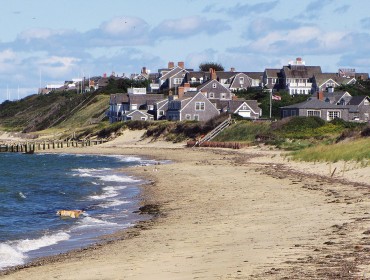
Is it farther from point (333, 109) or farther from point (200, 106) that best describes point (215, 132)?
point (200, 106)

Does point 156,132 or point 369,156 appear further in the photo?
point 156,132

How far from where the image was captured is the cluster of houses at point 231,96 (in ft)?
328

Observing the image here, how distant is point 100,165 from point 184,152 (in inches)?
506

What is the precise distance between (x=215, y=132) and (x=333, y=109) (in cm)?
1468

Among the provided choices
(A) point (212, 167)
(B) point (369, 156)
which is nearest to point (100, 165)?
(A) point (212, 167)

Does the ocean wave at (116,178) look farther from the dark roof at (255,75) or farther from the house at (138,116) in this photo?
the dark roof at (255,75)

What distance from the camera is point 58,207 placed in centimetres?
3544

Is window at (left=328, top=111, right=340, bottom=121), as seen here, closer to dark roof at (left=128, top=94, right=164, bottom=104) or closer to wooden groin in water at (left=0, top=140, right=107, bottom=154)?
wooden groin in water at (left=0, top=140, right=107, bottom=154)

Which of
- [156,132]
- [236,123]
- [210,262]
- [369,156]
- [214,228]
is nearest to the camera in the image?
[210,262]

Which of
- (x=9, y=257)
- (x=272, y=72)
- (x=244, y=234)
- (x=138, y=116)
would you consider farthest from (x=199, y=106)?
(x=9, y=257)

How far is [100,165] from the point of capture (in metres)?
67.7

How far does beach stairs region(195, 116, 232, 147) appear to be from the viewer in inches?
3492

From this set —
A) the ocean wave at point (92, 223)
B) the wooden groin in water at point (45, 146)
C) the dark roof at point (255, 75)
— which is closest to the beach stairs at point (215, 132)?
the wooden groin in water at point (45, 146)

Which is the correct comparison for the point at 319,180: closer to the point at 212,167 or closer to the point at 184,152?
the point at 212,167
